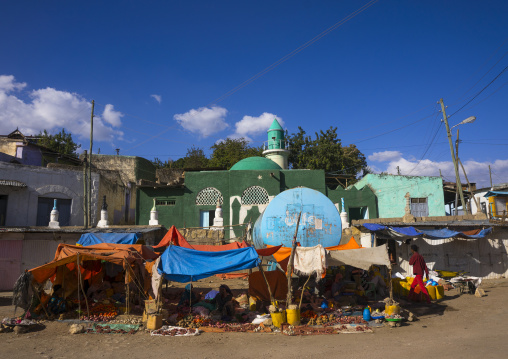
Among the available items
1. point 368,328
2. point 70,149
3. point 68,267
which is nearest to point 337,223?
point 368,328

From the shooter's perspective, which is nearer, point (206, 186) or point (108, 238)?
point (108, 238)

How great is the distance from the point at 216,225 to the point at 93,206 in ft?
26.7

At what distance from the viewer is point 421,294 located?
38.2 feet

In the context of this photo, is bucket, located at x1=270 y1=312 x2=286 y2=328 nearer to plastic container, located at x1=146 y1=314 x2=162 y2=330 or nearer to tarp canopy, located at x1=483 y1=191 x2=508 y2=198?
plastic container, located at x1=146 y1=314 x2=162 y2=330

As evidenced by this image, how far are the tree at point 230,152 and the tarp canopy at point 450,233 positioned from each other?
22.8 m

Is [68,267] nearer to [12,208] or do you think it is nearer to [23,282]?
[23,282]

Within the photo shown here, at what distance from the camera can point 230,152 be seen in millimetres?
36688

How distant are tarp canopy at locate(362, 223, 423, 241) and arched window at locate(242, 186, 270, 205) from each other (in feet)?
32.9

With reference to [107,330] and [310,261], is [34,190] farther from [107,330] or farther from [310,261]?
[310,261]

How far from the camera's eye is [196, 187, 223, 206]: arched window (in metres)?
23.6

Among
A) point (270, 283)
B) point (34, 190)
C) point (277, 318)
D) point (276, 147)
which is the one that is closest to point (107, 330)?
point (277, 318)

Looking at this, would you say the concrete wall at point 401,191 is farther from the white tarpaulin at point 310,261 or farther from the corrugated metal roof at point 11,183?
the corrugated metal roof at point 11,183

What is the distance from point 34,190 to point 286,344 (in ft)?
60.0

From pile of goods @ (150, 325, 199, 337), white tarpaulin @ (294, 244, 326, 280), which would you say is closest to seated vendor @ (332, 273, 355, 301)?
white tarpaulin @ (294, 244, 326, 280)
